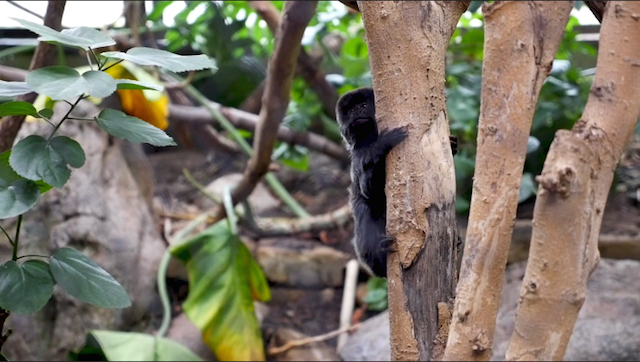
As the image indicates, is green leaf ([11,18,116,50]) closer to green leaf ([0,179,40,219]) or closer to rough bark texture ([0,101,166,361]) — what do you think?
green leaf ([0,179,40,219])

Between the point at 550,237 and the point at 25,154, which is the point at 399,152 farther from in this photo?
the point at 25,154

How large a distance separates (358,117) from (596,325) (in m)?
1.96

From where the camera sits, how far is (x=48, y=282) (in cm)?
150

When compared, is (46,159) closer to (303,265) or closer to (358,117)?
(358,117)

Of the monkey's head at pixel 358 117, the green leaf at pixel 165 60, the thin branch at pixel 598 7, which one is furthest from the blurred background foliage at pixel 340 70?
the green leaf at pixel 165 60

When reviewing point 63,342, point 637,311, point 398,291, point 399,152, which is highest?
point 399,152

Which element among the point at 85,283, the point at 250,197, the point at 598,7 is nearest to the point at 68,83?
the point at 85,283

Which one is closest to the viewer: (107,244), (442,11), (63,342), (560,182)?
(560,182)

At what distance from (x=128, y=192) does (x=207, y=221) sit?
647mm

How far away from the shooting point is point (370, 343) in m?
3.83

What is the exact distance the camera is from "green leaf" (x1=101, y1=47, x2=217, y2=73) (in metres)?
1.45

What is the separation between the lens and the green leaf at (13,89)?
1393 millimetres

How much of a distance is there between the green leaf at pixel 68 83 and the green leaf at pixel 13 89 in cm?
10

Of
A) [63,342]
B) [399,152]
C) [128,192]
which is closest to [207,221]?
[128,192]
